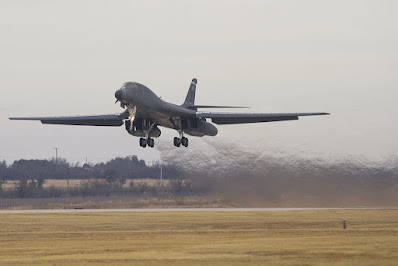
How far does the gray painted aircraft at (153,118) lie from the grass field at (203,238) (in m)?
5.55

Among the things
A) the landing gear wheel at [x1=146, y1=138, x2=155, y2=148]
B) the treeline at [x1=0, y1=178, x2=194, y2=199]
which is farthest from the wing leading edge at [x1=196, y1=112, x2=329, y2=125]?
the treeline at [x1=0, y1=178, x2=194, y2=199]

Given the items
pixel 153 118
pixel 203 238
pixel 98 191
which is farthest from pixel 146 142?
pixel 98 191

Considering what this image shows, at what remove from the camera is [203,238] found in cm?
4472

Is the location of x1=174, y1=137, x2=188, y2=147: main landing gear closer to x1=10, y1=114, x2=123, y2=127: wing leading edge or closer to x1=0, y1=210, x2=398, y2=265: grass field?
x1=10, y1=114, x2=123, y2=127: wing leading edge

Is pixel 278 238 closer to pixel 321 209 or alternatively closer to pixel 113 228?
pixel 113 228

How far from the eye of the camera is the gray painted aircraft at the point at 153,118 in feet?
162

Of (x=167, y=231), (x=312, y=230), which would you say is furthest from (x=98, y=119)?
(x=312, y=230)

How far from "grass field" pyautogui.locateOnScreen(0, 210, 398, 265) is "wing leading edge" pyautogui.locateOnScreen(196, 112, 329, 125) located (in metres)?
6.26

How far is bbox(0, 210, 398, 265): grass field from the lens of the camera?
36594 mm

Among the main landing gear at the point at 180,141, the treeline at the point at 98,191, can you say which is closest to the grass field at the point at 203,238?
the main landing gear at the point at 180,141

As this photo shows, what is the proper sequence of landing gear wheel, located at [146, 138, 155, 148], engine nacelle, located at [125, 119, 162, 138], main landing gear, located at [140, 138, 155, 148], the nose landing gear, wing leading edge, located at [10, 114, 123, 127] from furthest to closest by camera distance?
the nose landing gear < wing leading edge, located at [10, 114, 123, 127] < landing gear wheel, located at [146, 138, 155, 148] < main landing gear, located at [140, 138, 155, 148] < engine nacelle, located at [125, 119, 162, 138]

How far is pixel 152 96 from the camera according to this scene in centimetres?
5103

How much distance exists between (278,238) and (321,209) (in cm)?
2176

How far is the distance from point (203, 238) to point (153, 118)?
35.9 ft
